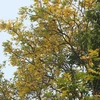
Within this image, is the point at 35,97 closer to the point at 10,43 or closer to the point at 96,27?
the point at 10,43

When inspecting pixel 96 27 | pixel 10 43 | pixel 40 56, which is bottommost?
pixel 96 27

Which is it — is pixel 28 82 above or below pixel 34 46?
below

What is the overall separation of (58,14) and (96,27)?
5.33 m

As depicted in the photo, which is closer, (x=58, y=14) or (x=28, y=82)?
(x=58, y=14)

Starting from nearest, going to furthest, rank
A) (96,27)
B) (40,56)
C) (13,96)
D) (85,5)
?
(96,27) → (85,5) → (40,56) → (13,96)

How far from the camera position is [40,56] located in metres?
18.3

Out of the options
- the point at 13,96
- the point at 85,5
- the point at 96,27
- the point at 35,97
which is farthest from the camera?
the point at 13,96

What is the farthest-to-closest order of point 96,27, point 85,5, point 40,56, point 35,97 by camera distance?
point 35,97 → point 40,56 → point 85,5 → point 96,27

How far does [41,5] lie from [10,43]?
336 cm

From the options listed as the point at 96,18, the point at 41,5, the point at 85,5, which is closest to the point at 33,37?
the point at 41,5

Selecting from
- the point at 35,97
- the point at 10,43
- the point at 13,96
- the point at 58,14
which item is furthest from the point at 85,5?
the point at 13,96

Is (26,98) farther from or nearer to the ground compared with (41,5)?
nearer to the ground

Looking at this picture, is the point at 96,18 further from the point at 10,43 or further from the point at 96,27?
the point at 10,43

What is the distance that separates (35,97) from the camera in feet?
65.3
